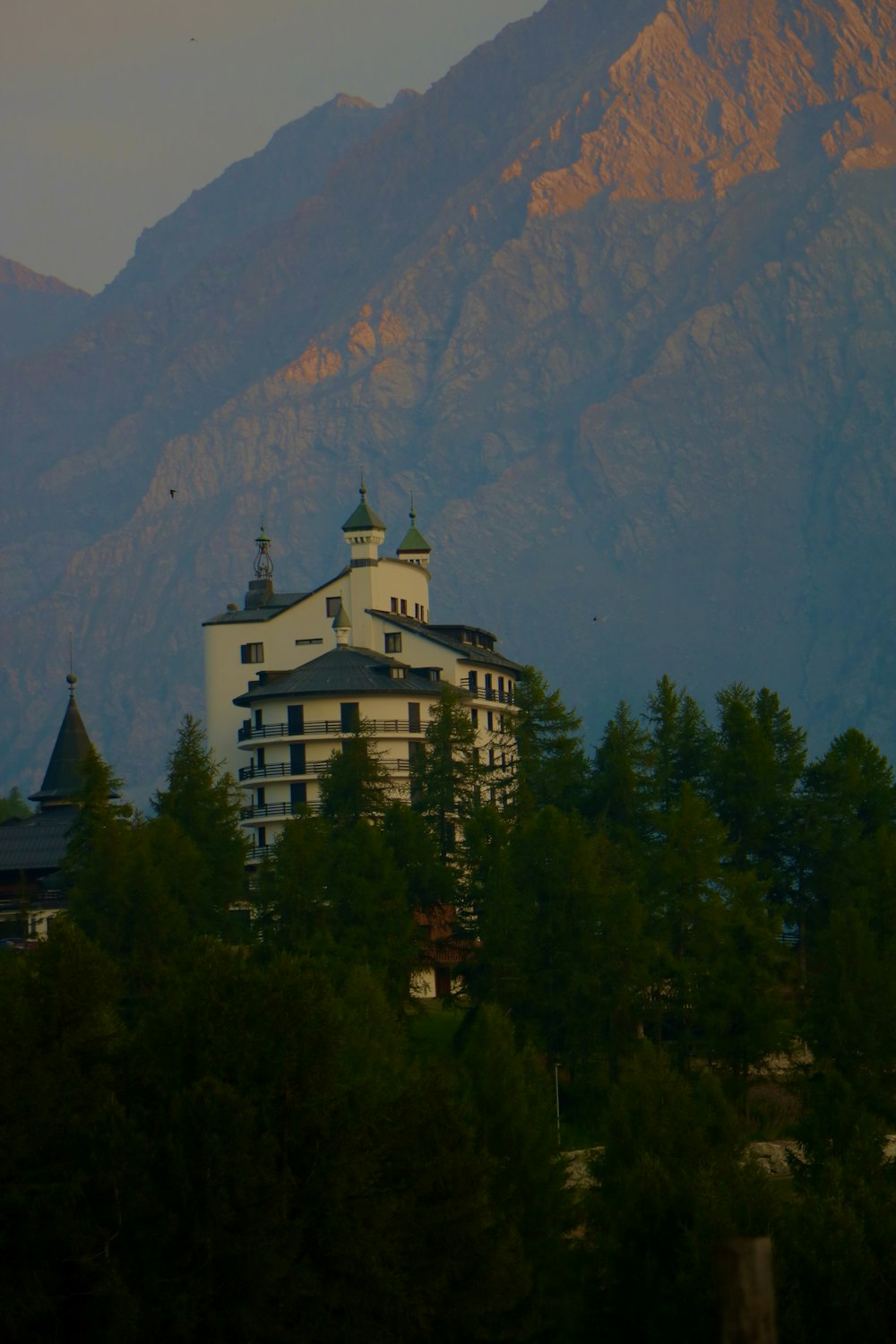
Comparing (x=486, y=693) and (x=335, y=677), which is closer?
(x=335, y=677)

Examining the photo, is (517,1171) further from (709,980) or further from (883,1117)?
(709,980)

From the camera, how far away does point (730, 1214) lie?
194 ft

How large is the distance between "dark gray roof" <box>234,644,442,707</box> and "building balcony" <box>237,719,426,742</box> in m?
1.62

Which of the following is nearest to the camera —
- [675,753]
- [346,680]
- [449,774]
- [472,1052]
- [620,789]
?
[472,1052]

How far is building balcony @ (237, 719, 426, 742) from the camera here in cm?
12875

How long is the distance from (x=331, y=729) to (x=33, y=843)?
17.6 m

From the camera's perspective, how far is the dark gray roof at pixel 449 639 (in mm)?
136375

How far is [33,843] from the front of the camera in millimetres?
123188

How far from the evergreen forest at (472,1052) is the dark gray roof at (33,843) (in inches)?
455

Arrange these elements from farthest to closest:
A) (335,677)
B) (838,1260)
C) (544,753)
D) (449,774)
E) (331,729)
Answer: (335,677) < (331,729) < (544,753) < (449,774) < (838,1260)

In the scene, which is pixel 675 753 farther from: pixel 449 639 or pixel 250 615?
pixel 250 615

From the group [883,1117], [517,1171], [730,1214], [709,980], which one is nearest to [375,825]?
[709,980]

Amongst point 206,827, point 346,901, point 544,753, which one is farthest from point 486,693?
point 346,901

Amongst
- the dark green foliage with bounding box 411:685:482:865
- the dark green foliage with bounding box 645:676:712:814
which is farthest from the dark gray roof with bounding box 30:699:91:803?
the dark green foliage with bounding box 645:676:712:814
